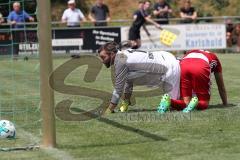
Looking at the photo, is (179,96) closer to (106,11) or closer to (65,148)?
(65,148)

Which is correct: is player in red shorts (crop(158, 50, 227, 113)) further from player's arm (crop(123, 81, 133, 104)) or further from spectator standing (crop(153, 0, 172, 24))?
spectator standing (crop(153, 0, 172, 24))

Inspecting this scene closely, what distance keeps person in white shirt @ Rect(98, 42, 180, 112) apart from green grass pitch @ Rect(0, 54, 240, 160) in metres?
0.44

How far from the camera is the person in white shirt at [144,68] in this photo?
996 centimetres

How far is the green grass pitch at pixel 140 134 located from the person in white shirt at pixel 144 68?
Answer: 1.45 ft

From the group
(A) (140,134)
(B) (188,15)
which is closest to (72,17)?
(B) (188,15)

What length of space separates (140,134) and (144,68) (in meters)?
2.28

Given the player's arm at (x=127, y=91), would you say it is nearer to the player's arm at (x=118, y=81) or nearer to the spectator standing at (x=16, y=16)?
the player's arm at (x=118, y=81)

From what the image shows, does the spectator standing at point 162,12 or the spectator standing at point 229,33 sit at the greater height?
the spectator standing at point 162,12

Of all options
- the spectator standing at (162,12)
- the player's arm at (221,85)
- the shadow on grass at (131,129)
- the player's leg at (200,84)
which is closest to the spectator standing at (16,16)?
Result: the player's arm at (221,85)

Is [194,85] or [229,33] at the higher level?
[194,85]

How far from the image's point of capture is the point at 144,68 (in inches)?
405

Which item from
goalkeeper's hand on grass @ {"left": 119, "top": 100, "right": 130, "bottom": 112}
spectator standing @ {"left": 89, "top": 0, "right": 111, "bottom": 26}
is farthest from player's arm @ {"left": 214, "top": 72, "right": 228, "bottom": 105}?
spectator standing @ {"left": 89, "top": 0, "right": 111, "bottom": 26}

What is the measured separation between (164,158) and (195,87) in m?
3.60

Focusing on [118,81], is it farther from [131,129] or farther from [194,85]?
[131,129]
